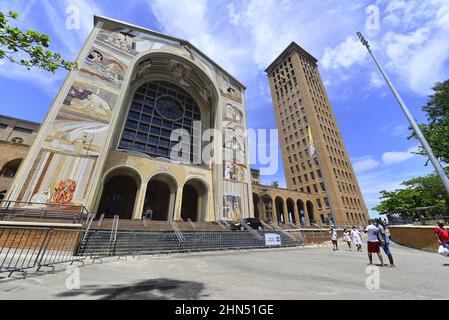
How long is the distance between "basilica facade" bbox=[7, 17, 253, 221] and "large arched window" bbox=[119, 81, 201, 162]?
5.3 inches

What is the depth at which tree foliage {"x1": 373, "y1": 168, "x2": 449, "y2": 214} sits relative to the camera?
113ft

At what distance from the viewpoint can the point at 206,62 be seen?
30.2m

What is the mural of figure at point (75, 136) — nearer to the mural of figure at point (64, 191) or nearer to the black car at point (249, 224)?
the mural of figure at point (64, 191)

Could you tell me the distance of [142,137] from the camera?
25.4 meters

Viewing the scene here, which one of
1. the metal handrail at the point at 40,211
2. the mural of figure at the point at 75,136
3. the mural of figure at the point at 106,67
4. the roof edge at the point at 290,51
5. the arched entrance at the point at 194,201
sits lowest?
the metal handrail at the point at 40,211

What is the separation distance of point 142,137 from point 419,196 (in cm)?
4819

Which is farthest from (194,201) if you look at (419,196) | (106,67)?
(419,196)

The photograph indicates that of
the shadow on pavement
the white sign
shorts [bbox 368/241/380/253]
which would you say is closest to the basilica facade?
the white sign

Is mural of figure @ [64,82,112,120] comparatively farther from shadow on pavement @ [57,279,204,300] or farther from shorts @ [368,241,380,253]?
shorts @ [368,241,380,253]

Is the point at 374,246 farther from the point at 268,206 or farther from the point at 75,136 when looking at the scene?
the point at 268,206

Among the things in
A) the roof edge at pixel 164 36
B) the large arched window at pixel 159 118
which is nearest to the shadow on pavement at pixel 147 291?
the large arched window at pixel 159 118

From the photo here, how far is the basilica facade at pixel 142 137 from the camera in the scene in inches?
597

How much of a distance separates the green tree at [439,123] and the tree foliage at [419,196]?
23.3 metres
